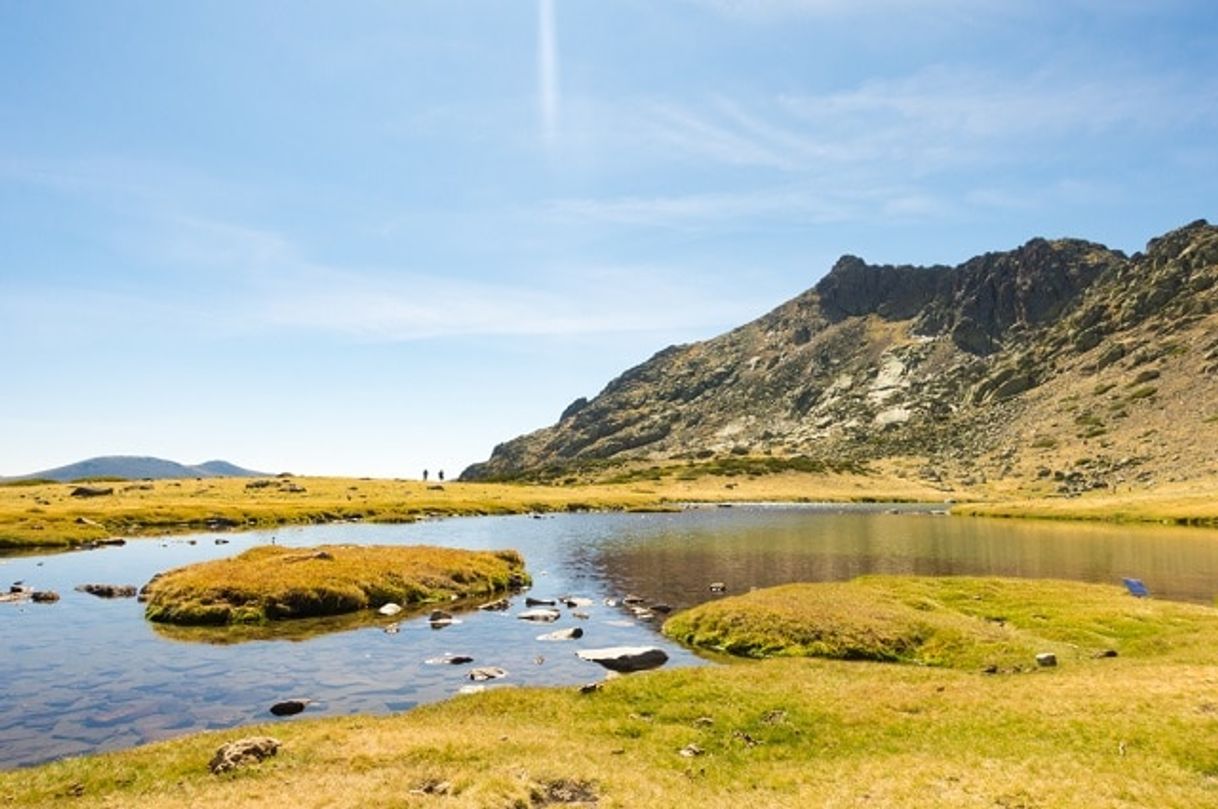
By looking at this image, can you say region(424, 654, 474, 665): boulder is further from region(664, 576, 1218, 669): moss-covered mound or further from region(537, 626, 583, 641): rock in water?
region(664, 576, 1218, 669): moss-covered mound

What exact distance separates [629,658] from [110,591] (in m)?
45.1

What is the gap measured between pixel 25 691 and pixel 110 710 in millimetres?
6086

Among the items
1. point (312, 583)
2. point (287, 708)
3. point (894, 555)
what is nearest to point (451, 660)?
point (287, 708)

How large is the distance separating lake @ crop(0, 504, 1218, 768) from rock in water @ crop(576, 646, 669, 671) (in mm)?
837

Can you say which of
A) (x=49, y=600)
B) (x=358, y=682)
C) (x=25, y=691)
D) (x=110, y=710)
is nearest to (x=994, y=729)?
(x=358, y=682)

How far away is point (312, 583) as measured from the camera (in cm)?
5475

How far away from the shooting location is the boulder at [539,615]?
52.6 m

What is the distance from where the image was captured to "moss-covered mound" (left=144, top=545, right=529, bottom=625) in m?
51.2

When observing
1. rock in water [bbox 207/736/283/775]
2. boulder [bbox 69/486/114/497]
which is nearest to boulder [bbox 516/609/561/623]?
rock in water [bbox 207/736/283/775]

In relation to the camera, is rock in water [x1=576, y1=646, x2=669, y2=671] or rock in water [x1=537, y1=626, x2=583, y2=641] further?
rock in water [x1=537, y1=626, x2=583, y2=641]

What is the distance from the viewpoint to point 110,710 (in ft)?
105

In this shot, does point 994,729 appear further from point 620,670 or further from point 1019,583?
point 1019,583

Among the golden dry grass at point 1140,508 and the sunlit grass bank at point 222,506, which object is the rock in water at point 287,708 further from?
the golden dry grass at point 1140,508

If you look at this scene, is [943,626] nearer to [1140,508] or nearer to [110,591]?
[110,591]
